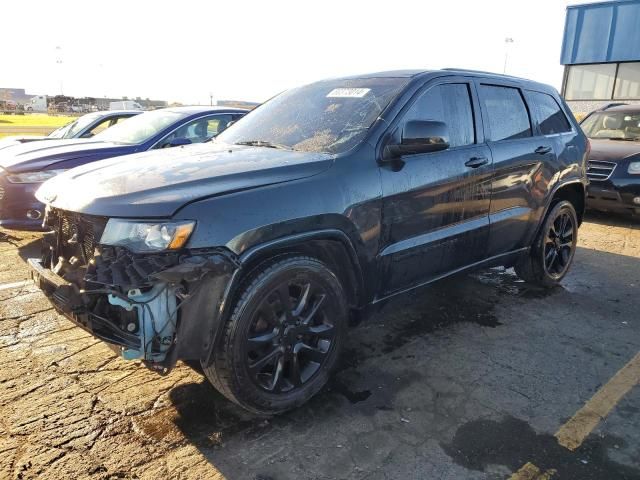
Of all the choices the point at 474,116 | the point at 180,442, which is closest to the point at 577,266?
the point at 474,116

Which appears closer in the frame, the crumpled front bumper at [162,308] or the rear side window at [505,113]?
the crumpled front bumper at [162,308]

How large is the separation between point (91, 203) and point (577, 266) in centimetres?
531

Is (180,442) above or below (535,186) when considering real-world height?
below

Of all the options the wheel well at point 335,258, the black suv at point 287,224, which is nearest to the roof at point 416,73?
the black suv at point 287,224

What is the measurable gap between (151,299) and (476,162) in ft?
8.32

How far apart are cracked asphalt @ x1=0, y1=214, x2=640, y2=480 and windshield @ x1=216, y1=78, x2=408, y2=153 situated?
1.17 m

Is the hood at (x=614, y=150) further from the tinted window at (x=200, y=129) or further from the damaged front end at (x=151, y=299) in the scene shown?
the damaged front end at (x=151, y=299)

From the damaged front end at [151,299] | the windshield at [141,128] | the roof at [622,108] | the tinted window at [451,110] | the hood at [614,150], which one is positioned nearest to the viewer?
the damaged front end at [151,299]

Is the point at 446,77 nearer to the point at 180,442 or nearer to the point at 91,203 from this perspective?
the point at 91,203

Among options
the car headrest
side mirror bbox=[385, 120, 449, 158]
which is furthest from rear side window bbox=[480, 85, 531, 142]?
the car headrest

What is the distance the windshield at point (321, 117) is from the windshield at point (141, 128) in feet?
9.69

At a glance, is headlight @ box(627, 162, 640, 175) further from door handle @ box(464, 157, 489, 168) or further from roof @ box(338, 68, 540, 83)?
door handle @ box(464, 157, 489, 168)

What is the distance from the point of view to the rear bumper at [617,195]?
746 centimetres

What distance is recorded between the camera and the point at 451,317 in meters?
4.25
